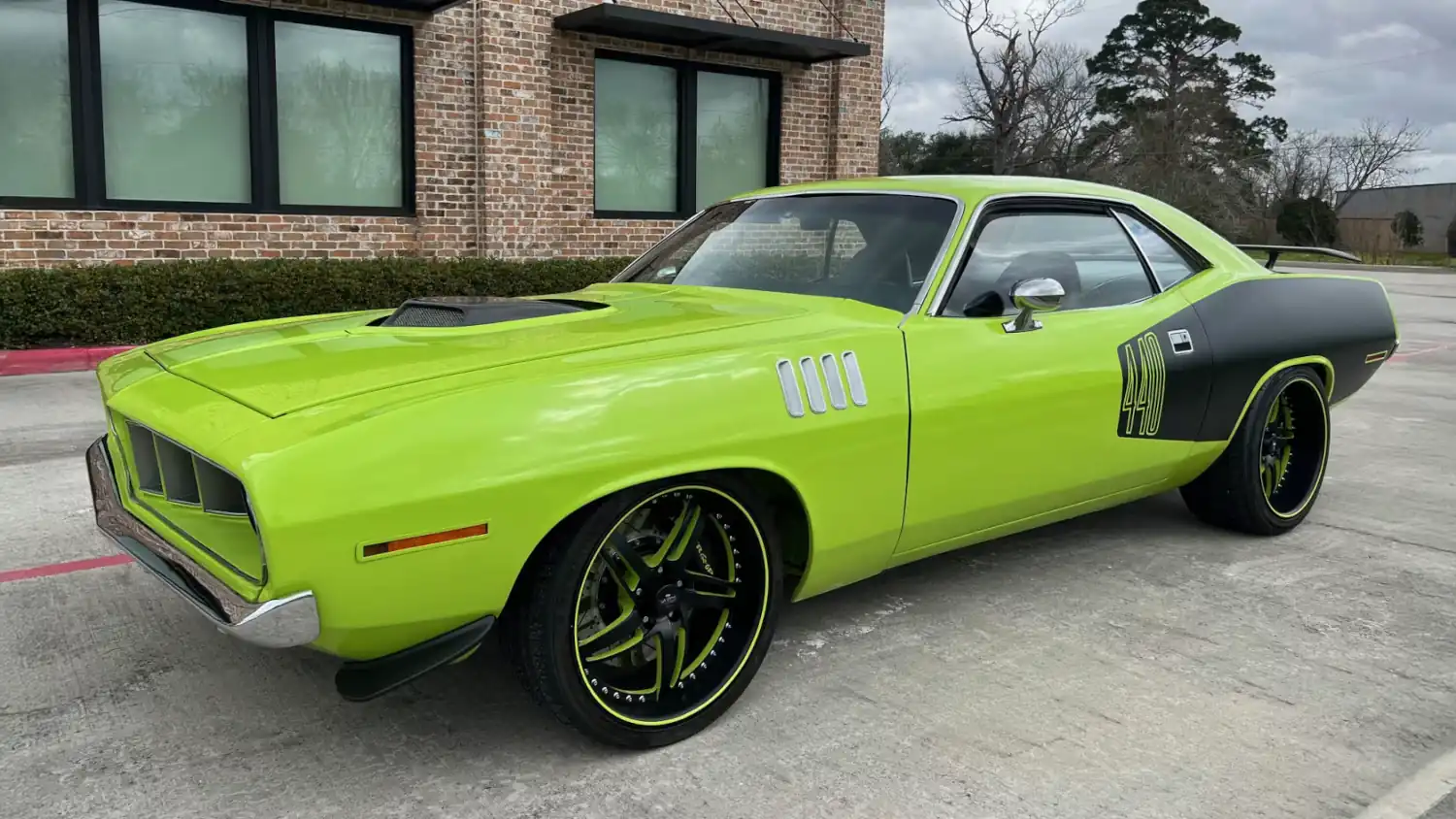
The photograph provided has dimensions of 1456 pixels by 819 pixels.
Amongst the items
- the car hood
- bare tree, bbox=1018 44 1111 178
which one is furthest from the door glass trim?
bare tree, bbox=1018 44 1111 178

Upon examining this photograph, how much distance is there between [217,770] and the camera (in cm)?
259

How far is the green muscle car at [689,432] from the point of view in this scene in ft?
7.57

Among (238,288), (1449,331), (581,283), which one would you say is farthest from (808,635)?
(1449,331)

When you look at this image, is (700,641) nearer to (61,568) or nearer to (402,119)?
(61,568)

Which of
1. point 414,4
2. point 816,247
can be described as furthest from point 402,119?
point 816,247

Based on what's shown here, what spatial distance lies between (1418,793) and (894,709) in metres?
1.19

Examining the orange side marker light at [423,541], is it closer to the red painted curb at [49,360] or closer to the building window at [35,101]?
the red painted curb at [49,360]

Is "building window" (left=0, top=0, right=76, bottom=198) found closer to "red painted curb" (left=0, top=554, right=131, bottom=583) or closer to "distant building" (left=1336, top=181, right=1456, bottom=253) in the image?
"red painted curb" (left=0, top=554, right=131, bottom=583)

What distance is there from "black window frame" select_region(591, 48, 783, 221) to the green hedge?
94.2 inches

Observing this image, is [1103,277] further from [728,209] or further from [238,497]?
[238,497]

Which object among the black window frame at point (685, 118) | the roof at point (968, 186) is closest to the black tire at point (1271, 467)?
the roof at point (968, 186)

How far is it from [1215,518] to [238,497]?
144 inches

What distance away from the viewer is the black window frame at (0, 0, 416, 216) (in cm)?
988

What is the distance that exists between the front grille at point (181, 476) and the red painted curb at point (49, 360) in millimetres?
6775
